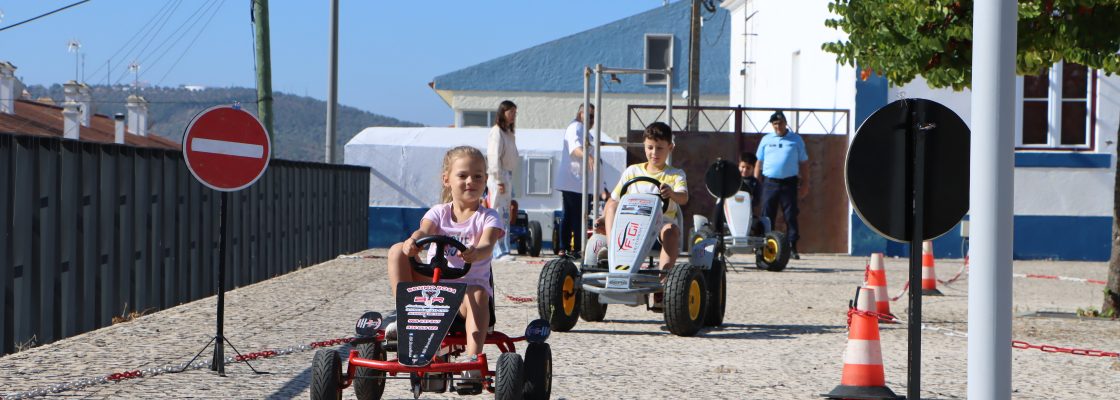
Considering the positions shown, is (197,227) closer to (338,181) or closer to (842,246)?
(338,181)

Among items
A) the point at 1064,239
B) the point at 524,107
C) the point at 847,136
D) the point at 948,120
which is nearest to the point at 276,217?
the point at 847,136

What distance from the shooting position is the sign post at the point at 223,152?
344 inches

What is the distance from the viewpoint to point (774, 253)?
18.3 m

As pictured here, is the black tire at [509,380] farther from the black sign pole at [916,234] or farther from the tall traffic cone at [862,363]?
the tall traffic cone at [862,363]

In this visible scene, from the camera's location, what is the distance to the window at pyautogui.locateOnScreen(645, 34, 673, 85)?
167ft

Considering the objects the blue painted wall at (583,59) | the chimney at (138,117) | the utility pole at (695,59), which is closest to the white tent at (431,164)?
the utility pole at (695,59)

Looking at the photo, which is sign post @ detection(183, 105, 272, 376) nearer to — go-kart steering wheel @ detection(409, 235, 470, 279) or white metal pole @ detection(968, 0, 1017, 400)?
go-kart steering wheel @ detection(409, 235, 470, 279)

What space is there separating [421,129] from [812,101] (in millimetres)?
6265

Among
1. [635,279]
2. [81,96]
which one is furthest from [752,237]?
[81,96]

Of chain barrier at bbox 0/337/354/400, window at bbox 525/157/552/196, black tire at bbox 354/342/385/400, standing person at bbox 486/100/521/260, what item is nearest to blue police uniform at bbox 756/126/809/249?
standing person at bbox 486/100/521/260

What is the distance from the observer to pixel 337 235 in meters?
22.1

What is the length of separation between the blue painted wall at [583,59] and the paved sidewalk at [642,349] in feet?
115

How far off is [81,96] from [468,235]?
41.1 m

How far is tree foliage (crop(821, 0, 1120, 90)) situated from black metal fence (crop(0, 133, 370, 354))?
5.27 metres
